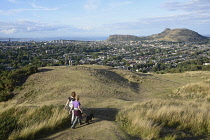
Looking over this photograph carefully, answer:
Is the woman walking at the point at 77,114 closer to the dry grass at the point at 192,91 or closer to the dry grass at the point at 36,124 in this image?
the dry grass at the point at 36,124

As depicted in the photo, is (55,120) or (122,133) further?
(55,120)

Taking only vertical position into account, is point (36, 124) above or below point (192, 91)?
above

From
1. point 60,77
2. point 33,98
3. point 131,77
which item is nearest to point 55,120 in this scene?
point 33,98

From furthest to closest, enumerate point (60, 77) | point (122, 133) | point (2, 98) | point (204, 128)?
point (60, 77) < point (2, 98) < point (204, 128) < point (122, 133)

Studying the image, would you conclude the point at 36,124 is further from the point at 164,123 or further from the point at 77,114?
the point at 164,123

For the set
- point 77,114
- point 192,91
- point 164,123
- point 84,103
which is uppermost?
point 77,114

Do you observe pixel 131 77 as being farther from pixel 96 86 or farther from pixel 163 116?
pixel 163 116

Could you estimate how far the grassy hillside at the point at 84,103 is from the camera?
5854 millimetres

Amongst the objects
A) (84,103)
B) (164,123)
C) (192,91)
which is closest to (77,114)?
(164,123)

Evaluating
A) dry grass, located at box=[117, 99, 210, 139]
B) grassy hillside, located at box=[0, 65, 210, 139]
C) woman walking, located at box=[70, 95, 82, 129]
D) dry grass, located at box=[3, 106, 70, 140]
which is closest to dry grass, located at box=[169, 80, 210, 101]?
grassy hillside, located at box=[0, 65, 210, 139]

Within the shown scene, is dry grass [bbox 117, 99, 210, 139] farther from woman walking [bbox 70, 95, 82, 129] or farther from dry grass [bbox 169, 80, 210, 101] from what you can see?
dry grass [bbox 169, 80, 210, 101]

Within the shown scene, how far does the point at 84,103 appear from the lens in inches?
494

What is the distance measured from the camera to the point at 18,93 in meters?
17.7

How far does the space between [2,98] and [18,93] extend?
1.65 m
